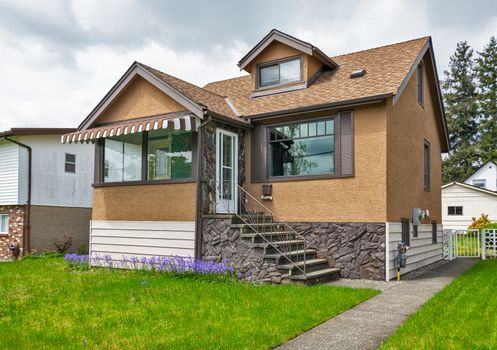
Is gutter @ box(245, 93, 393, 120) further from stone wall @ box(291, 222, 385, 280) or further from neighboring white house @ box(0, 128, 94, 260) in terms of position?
neighboring white house @ box(0, 128, 94, 260)

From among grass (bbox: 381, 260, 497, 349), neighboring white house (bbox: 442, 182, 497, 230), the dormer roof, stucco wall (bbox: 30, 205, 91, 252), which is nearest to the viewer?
grass (bbox: 381, 260, 497, 349)

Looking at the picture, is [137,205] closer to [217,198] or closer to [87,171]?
[217,198]

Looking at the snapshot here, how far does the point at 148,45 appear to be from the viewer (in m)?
15.9

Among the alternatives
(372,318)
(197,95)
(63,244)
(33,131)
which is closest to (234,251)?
(372,318)

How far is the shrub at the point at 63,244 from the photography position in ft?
67.7

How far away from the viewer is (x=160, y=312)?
7.23 meters

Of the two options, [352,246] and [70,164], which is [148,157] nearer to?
[352,246]

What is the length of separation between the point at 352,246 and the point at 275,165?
345 cm

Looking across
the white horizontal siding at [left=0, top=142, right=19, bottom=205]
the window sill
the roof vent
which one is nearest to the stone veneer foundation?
the window sill

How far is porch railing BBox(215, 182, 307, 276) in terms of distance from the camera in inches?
432

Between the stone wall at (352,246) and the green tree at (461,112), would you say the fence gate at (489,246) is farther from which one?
the green tree at (461,112)

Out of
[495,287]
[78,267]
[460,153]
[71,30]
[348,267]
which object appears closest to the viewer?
[495,287]

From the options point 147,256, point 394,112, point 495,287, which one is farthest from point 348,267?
point 147,256

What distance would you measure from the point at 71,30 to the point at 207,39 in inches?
190
